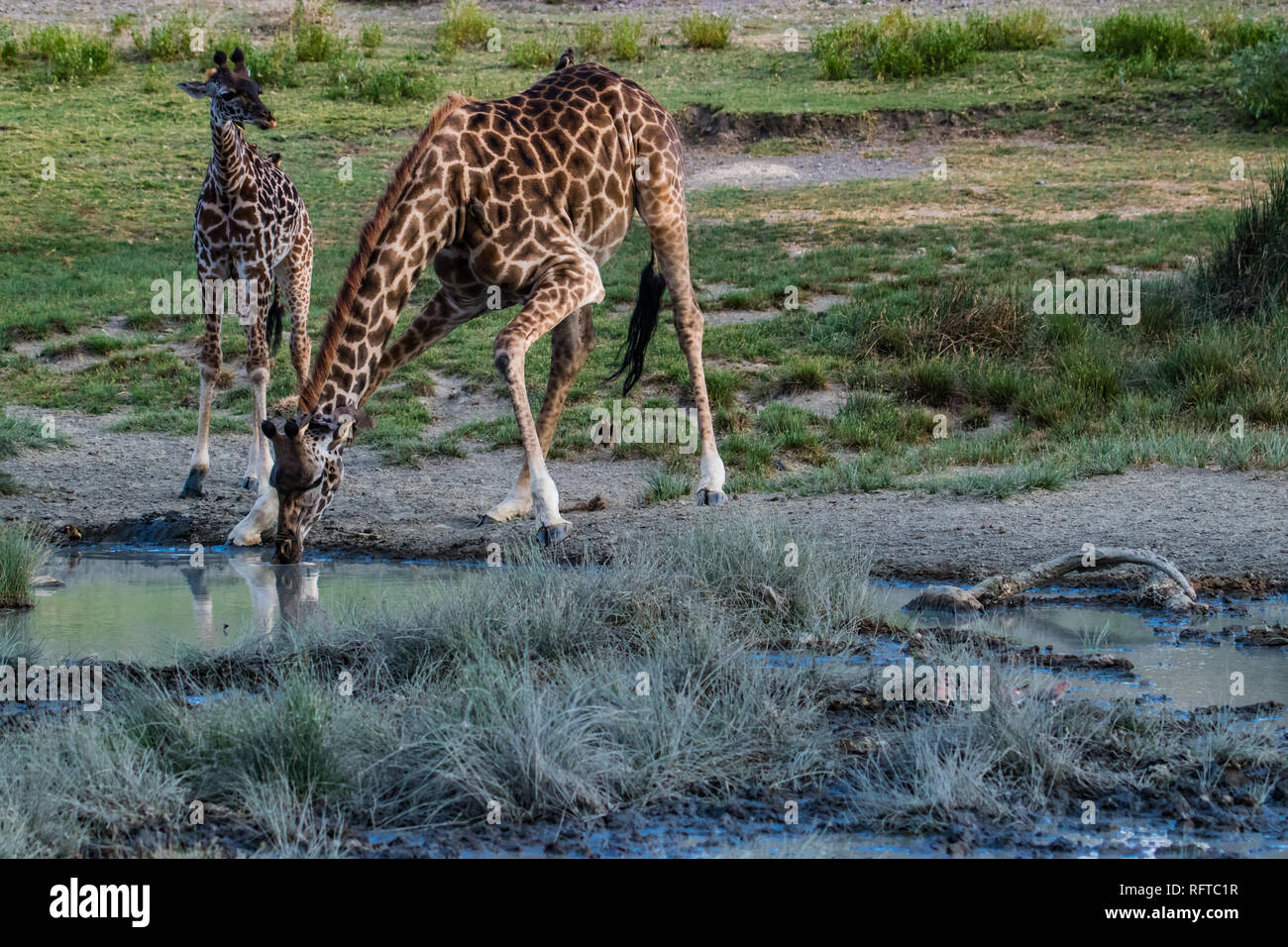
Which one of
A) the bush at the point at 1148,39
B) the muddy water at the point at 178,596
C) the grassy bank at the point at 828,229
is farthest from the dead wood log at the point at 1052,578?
the bush at the point at 1148,39

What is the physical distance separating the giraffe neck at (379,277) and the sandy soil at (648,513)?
3.66 feet

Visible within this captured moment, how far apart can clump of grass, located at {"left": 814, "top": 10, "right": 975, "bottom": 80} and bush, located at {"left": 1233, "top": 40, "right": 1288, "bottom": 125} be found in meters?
4.68

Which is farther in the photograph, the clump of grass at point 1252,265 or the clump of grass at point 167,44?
the clump of grass at point 167,44

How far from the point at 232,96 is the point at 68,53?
14.5m

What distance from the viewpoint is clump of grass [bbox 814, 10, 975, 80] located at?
2352 cm

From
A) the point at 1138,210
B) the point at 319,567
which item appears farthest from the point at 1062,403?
the point at 1138,210

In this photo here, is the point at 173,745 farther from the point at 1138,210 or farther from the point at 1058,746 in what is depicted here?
the point at 1138,210

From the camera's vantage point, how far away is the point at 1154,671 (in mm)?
5418

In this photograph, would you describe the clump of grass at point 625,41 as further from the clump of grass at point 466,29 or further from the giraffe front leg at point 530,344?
the giraffe front leg at point 530,344

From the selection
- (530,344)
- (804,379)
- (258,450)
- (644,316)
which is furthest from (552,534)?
(804,379)

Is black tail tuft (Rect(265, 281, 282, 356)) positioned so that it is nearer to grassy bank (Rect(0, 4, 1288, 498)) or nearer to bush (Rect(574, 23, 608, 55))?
grassy bank (Rect(0, 4, 1288, 498))

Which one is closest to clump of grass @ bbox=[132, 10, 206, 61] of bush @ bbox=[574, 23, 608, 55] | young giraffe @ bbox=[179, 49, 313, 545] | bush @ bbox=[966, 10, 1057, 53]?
bush @ bbox=[574, 23, 608, 55]

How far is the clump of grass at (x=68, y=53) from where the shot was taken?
21.4m
